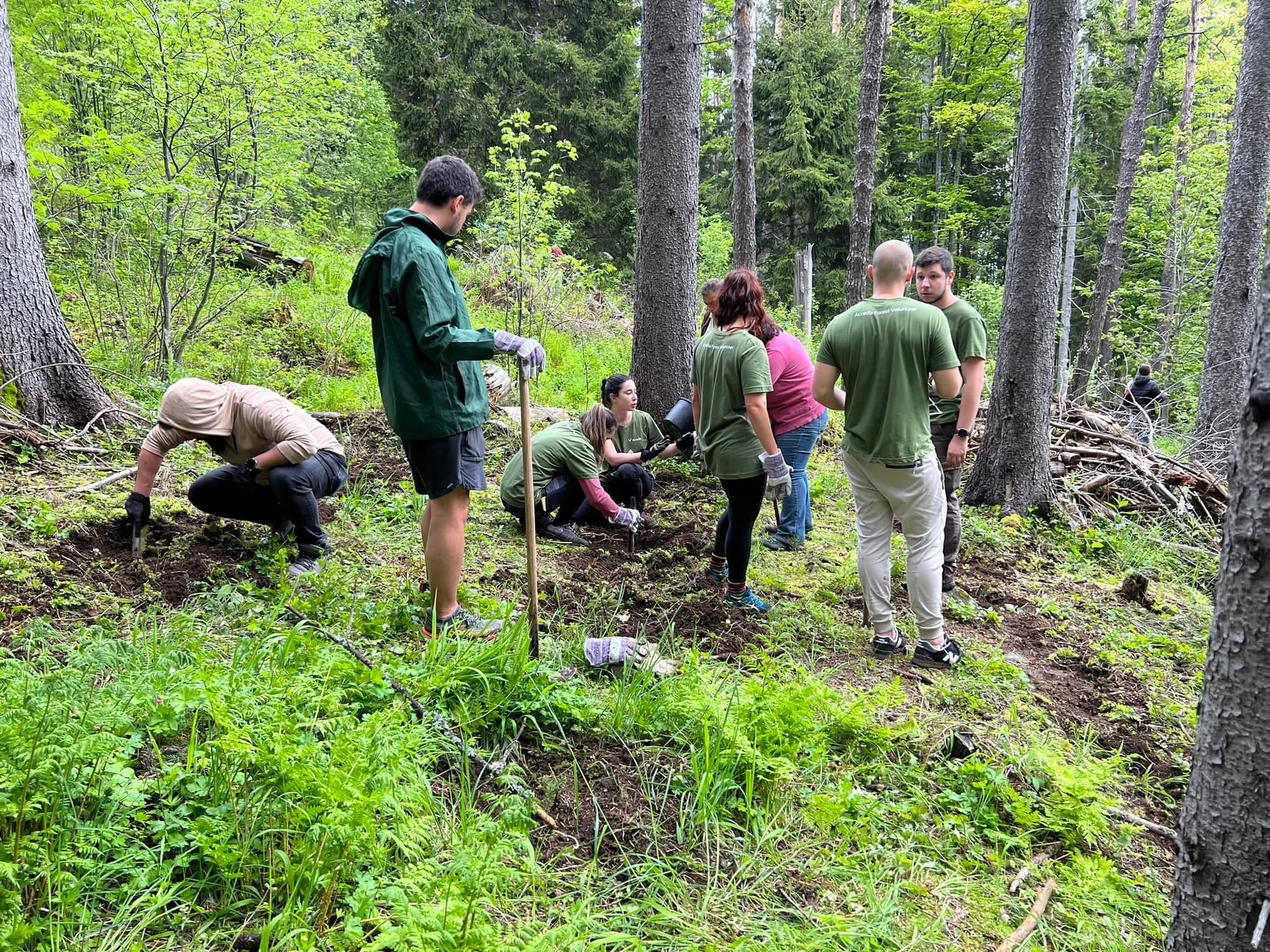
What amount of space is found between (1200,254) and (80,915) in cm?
2366

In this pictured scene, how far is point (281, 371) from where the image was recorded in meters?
8.14

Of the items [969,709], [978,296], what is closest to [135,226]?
[969,709]

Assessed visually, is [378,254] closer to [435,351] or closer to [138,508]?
[435,351]

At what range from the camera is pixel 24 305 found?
17.1 feet

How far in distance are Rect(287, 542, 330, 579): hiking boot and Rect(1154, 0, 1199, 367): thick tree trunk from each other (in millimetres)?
19623

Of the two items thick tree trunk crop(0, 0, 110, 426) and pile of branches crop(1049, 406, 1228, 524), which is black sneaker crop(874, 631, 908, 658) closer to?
pile of branches crop(1049, 406, 1228, 524)

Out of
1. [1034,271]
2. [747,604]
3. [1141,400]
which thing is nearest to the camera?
[747,604]

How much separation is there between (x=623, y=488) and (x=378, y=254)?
10.9ft

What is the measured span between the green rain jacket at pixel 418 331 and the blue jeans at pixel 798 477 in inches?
121

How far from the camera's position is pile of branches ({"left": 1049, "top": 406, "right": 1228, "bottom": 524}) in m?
7.45

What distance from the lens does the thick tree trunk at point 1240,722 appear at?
1.61 meters

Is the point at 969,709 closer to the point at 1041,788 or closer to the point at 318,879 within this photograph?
the point at 1041,788

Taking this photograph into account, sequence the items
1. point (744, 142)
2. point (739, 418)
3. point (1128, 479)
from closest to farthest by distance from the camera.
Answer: point (739, 418), point (1128, 479), point (744, 142)

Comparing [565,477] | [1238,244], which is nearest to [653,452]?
[565,477]
